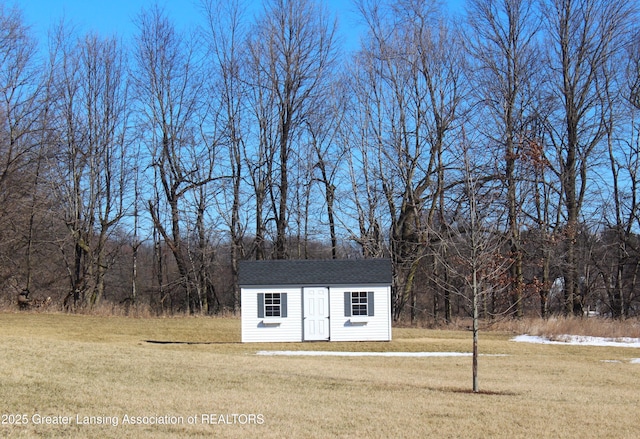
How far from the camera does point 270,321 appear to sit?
25156 millimetres

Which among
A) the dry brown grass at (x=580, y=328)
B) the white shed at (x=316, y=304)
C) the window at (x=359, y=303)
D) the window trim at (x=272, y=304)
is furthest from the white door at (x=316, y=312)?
the dry brown grass at (x=580, y=328)

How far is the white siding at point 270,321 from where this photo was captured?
990 inches

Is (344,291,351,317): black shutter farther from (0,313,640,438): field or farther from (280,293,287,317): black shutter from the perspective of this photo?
(0,313,640,438): field

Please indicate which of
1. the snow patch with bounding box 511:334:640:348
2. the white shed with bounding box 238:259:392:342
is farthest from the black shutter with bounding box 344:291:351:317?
the snow patch with bounding box 511:334:640:348

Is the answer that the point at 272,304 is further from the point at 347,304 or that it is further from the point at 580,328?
the point at 580,328

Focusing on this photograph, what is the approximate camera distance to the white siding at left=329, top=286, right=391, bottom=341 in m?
25.4

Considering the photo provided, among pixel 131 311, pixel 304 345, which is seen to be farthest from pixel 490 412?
pixel 131 311

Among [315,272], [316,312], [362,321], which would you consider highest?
[315,272]

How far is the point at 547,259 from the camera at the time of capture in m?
34.2

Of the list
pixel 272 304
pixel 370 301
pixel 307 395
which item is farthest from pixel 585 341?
pixel 307 395

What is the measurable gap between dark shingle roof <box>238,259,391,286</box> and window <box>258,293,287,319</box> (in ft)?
1.56

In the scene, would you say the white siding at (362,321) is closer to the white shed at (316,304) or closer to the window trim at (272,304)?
the white shed at (316,304)

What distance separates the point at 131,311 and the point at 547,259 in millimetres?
21774

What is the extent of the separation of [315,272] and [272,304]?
2.02 metres
